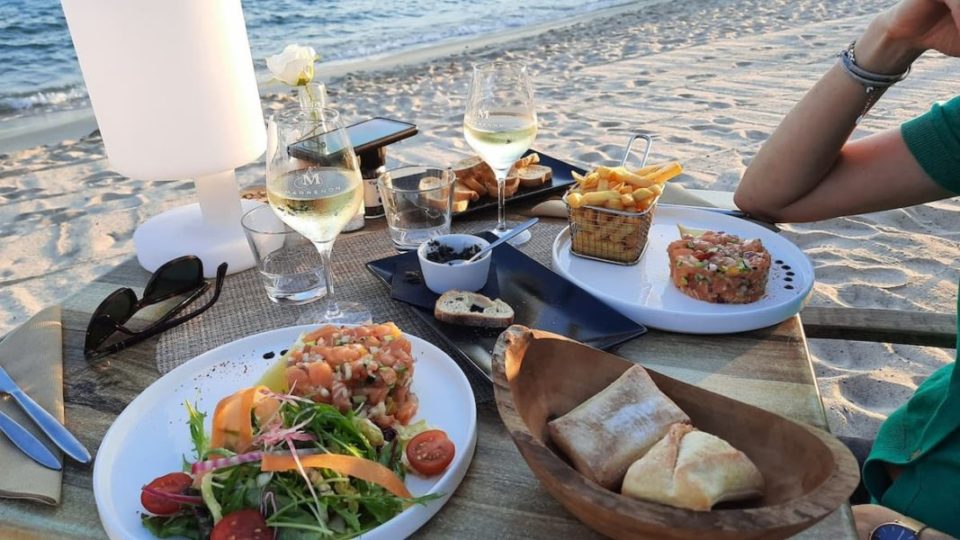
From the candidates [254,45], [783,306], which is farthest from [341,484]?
[254,45]

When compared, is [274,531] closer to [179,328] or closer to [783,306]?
[179,328]

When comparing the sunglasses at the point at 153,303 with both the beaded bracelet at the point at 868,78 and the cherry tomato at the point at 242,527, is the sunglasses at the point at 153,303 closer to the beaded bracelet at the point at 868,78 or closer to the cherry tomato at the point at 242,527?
the cherry tomato at the point at 242,527

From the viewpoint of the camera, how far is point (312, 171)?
1.67 metres

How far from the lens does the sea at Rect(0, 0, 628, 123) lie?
10.1m

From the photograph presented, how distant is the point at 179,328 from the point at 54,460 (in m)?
0.53

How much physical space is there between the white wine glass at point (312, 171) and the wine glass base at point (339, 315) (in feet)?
0.67

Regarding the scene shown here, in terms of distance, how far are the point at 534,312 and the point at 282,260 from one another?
0.80 meters

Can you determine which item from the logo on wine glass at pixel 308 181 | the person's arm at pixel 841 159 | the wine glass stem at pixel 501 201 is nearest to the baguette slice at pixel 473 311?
the logo on wine glass at pixel 308 181

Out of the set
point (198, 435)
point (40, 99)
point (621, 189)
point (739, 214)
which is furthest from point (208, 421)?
point (40, 99)

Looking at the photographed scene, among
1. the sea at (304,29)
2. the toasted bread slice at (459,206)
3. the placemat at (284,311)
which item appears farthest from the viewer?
the sea at (304,29)

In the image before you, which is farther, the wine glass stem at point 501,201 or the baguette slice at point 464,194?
the baguette slice at point 464,194

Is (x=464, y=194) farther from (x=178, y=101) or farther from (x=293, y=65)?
(x=178, y=101)

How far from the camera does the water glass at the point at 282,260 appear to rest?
1.89 m

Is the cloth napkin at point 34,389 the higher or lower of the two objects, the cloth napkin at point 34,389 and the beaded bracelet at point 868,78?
the lower
